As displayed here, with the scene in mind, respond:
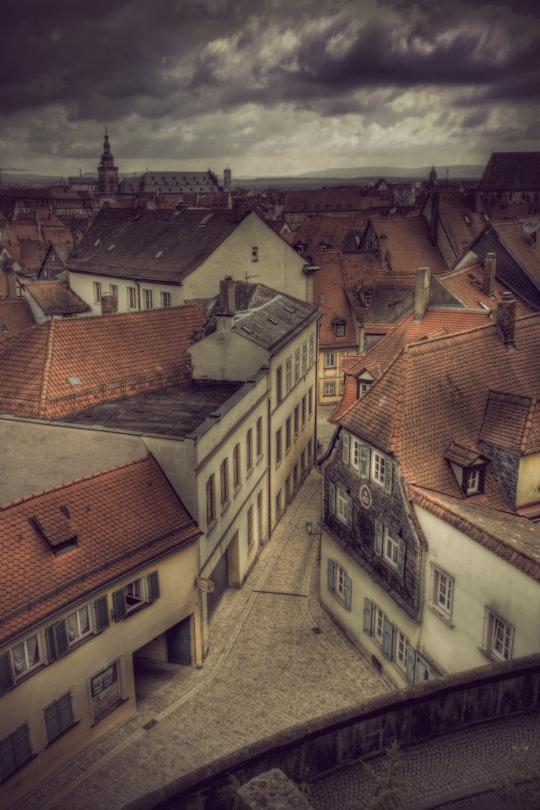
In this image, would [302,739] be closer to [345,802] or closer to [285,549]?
[345,802]

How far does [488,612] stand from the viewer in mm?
20703

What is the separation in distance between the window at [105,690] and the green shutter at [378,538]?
9.64 meters

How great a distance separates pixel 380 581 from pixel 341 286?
1562 inches

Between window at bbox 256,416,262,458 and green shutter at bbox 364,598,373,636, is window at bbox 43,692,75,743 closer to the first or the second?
green shutter at bbox 364,598,373,636

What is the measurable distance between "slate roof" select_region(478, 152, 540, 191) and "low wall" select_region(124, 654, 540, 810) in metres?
152

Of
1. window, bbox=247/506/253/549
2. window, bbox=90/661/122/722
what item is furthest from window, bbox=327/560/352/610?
window, bbox=90/661/122/722

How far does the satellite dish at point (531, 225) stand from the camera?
5138 centimetres

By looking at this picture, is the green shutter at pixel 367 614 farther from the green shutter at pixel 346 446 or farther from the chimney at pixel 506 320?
the chimney at pixel 506 320

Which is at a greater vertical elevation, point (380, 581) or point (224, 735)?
point (380, 581)

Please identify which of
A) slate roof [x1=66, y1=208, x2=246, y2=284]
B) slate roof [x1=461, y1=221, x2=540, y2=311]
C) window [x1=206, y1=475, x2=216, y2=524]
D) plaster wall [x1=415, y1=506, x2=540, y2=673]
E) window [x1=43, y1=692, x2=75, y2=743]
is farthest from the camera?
slate roof [x1=66, y1=208, x2=246, y2=284]

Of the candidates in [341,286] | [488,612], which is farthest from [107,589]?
[341,286]

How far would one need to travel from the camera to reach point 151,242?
5588cm

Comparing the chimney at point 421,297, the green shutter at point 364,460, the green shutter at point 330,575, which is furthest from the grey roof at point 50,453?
the chimney at point 421,297

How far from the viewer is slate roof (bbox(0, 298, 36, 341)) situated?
53281mm
